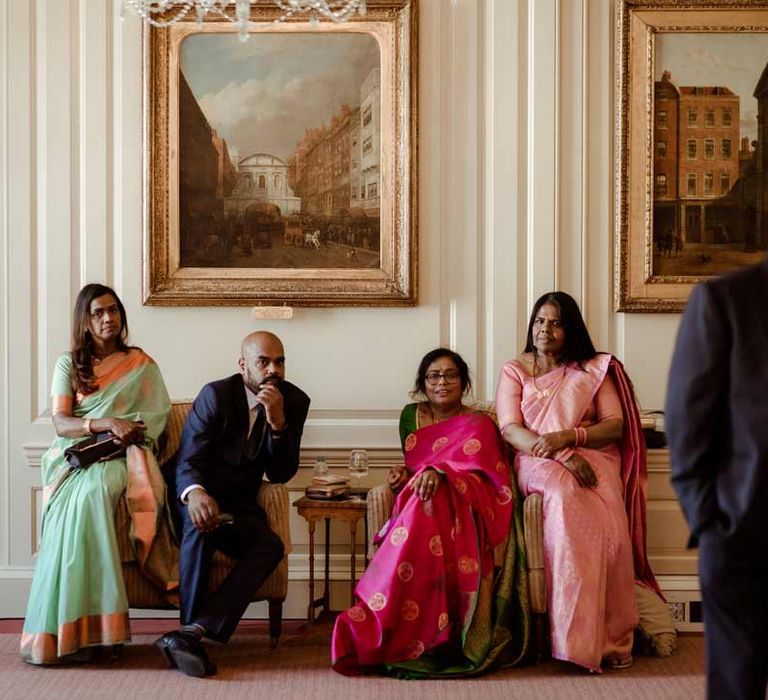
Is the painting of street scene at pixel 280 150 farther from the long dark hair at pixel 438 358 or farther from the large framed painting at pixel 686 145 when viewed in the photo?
the large framed painting at pixel 686 145

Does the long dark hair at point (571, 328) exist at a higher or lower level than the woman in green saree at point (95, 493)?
higher

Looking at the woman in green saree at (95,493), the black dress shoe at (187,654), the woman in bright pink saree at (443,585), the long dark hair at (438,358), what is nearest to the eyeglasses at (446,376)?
the long dark hair at (438,358)

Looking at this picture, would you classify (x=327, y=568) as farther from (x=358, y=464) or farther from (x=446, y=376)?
(x=446, y=376)

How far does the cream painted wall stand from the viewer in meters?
5.61

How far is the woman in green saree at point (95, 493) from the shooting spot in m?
4.50

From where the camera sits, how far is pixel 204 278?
5.62 metres

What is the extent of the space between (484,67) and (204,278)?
1.83 m

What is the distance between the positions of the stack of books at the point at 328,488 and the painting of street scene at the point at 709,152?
2.01 meters

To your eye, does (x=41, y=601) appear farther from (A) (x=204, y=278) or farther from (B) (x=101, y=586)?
(A) (x=204, y=278)

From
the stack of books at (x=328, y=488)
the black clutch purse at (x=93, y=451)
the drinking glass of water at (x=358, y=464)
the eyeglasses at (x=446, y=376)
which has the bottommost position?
the stack of books at (x=328, y=488)

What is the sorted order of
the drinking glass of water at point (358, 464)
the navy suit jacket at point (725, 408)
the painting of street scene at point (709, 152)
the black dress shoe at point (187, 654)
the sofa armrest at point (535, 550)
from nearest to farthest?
the navy suit jacket at point (725, 408)
the black dress shoe at point (187, 654)
the sofa armrest at point (535, 550)
the drinking glass of water at point (358, 464)
the painting of street scene at point (709, 152)

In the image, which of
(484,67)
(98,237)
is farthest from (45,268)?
(484,67)

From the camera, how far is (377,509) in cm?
482

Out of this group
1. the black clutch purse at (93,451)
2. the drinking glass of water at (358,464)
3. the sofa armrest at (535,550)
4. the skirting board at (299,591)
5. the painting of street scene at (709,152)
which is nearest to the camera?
the sofa armrest at (535,550)
